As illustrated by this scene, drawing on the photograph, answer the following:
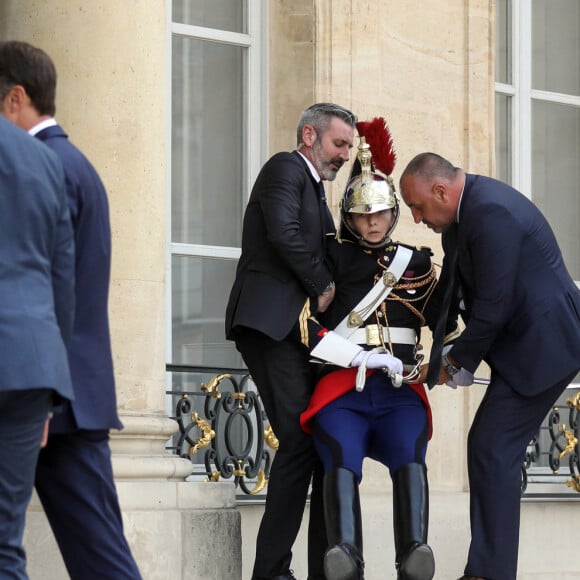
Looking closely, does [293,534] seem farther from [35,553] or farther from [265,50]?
[265,50]

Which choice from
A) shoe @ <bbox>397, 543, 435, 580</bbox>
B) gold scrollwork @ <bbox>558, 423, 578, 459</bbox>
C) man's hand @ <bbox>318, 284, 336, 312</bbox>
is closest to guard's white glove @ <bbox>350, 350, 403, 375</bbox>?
man's hand @ <bbox>318, 284, 336, 312</bbox>

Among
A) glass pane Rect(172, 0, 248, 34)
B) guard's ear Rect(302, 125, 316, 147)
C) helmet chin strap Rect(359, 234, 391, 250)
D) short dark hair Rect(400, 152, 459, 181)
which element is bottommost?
helmet chin strap Rect(359, 234, 391, 250)

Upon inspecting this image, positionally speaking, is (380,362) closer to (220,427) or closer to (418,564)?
(418,564)

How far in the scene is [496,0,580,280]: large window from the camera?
30.6 ft

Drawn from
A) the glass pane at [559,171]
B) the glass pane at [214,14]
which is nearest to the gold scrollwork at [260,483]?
the glass pane at [214,14]

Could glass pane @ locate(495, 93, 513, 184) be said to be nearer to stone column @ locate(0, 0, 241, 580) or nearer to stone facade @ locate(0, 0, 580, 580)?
stone facade @ locate(0, 0, 580, 580)

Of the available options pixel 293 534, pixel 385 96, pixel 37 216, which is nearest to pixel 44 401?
pixel 37 216

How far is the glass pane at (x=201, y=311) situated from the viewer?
26.0 ft

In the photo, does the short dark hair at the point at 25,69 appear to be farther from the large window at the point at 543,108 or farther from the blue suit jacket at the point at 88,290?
the large window at the point at 543,108

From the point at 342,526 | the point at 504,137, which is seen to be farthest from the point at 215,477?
the point at 504,137

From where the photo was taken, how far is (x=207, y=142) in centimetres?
814

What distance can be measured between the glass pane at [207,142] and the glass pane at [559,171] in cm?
208

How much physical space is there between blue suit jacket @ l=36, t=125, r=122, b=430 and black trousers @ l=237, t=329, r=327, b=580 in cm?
158

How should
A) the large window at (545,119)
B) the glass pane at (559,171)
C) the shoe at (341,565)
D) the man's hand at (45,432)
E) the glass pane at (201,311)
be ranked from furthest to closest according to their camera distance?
the glass pane at (559,171) → the large window at (545,119) → the glass pane at (201,311) → the shoe at (341,565) → the man's hand at (45,432)
